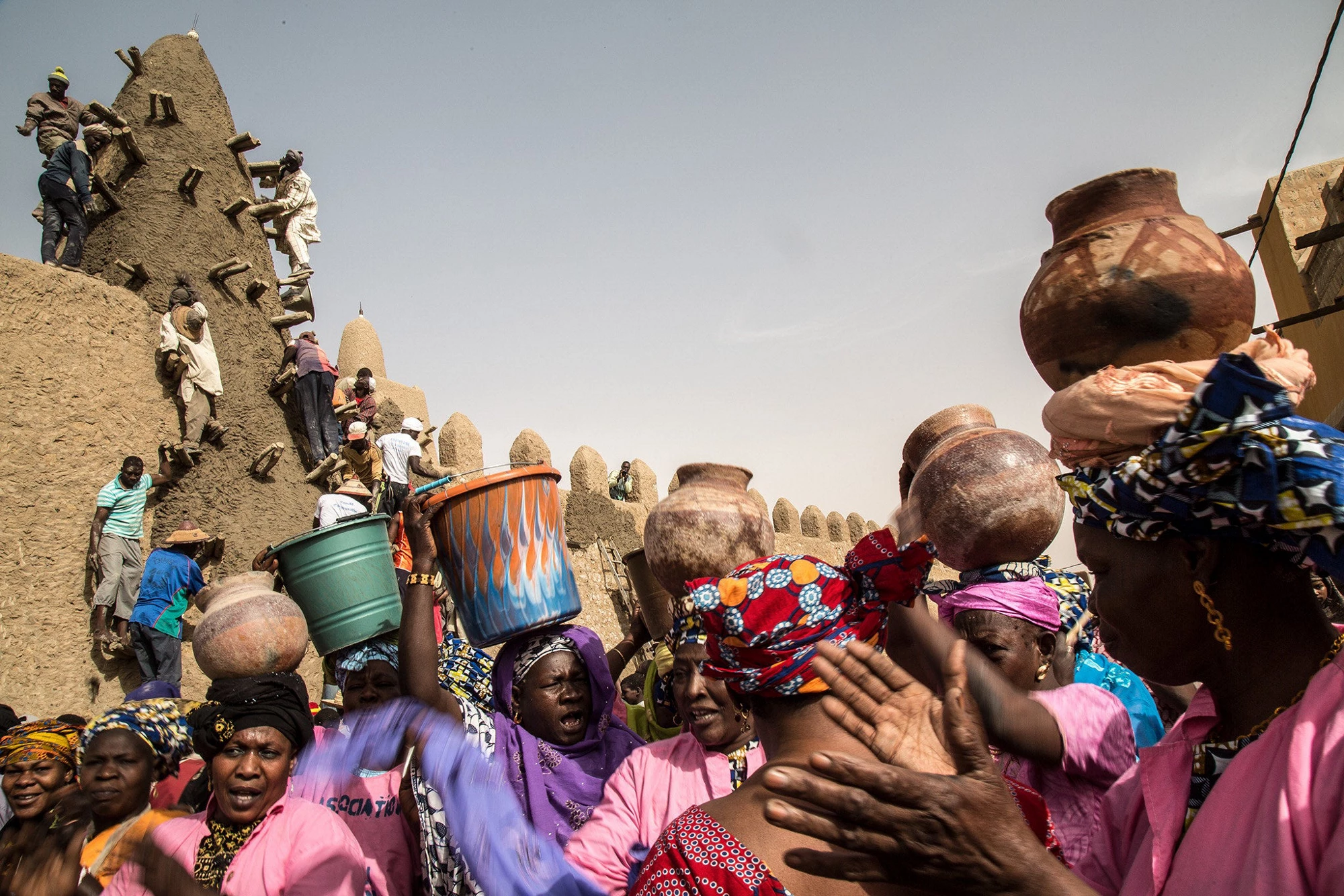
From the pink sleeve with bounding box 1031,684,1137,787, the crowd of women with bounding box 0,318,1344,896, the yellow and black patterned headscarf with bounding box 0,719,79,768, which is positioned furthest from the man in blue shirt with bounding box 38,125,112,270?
the pink sleeve with bounding box 1031,684,1137,787

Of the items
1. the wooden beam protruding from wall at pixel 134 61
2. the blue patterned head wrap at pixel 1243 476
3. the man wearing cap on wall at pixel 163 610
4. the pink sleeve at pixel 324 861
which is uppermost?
the wooden beam protruding from wall at pixel 134 61

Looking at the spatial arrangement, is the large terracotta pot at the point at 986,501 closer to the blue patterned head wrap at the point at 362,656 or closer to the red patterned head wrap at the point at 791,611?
the red patterned head wrap at the point at 791,611

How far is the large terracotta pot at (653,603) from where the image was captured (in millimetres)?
4160

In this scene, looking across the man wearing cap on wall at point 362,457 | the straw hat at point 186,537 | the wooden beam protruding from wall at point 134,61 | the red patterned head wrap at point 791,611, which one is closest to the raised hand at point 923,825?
the red patterned head wrap at point 791,611

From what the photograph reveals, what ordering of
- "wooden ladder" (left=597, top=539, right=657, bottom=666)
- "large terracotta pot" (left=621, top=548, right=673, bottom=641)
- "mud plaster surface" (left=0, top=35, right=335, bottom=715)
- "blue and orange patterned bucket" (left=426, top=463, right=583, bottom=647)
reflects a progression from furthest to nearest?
"wooden ladder" (left=597, top=539, right=657, bottom=666) < "mud plaster surface" (left=0, top=35, right=335, bottom=715) < "large terracotta pot" (left=621, top=548, right=673, bottom=641) < "blue and orange patterned bucket" (left=426, top=463, right=583, bottom=647)

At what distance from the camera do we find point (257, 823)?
2.85 metres


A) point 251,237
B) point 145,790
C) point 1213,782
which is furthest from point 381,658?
point 251,237

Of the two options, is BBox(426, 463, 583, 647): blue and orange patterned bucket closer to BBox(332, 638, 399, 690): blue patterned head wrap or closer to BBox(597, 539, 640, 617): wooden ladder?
BBox(332, 638, 399, 690): blue patterned head wrap

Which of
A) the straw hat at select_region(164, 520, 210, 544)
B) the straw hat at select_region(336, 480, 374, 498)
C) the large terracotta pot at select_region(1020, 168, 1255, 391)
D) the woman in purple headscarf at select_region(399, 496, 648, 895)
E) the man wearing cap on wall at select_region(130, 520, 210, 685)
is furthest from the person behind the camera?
the straw hat at select_region(336, 480, 374, 498)

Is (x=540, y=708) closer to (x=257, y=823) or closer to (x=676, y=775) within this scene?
(x=676, y=775)

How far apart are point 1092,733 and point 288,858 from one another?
240 cm

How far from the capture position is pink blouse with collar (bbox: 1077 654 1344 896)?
1.22 metres

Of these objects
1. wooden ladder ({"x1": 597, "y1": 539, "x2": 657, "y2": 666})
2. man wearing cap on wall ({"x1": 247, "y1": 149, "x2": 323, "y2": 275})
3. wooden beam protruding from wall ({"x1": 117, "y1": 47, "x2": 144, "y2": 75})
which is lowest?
wooden ladder ({"x1": 597, "y1": 539, "x2": 657, "y2": 666})

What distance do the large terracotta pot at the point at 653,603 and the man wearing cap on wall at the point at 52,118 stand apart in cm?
872
